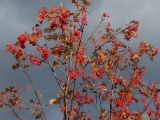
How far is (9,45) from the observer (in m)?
24.2

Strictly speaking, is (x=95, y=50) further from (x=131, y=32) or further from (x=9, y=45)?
(x=9, y=45)

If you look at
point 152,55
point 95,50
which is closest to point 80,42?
point 95,50

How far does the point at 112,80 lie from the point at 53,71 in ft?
15.5

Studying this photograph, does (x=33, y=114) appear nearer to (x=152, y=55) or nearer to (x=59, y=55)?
(x=59, y=55)

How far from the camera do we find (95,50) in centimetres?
2462

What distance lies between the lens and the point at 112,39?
1004 inches

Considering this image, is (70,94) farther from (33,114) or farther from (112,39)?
(112,39)

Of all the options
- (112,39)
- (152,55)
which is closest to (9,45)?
(112,39)

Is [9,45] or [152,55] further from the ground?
[9,45]

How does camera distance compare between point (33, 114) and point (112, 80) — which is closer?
point (33, 114)

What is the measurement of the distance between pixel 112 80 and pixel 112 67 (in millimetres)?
967

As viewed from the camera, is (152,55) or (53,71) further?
(152,55)

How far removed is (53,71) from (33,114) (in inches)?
110

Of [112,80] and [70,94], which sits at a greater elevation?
[112,80]
